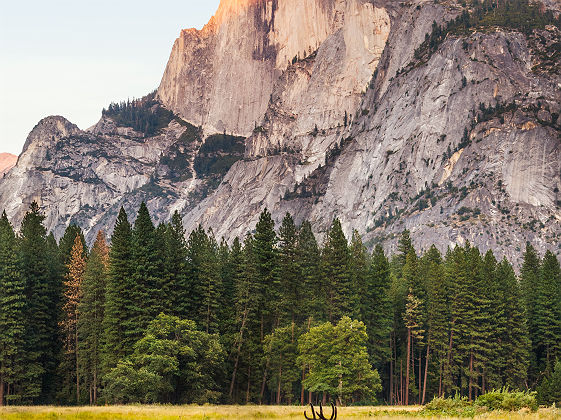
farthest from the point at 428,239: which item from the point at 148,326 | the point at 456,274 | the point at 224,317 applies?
the point at 148,326

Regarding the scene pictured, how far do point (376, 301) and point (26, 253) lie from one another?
135 ft

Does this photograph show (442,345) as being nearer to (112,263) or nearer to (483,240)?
(112,263)

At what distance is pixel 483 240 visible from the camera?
191 metres

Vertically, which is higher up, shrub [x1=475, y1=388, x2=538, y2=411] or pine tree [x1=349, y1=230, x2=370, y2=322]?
pine tree [x1=349, y1=230, x2=370, y2=322]

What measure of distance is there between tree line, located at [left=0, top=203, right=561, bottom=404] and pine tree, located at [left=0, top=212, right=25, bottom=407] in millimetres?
186

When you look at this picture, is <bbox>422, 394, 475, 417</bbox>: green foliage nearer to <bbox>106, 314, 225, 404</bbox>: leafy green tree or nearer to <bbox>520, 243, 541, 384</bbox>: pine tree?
<bbox>106, 314, 225, 404</bbox>: leafy green tree

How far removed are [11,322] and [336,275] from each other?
1361 inches

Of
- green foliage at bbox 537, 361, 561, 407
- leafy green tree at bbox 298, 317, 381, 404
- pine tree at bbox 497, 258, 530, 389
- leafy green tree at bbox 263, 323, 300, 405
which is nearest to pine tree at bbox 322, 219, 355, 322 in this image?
leafy green tree at bbox 263, 323, 300, 405

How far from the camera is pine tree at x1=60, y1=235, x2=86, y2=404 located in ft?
229

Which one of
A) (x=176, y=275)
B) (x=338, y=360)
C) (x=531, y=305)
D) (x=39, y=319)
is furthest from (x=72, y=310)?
(x=531, y=305)

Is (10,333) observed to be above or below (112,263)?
below

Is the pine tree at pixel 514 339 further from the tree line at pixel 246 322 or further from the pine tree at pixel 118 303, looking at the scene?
the pine tree at pixel 118 303

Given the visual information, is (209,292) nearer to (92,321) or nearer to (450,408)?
(92,321)

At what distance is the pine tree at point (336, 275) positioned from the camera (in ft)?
231
